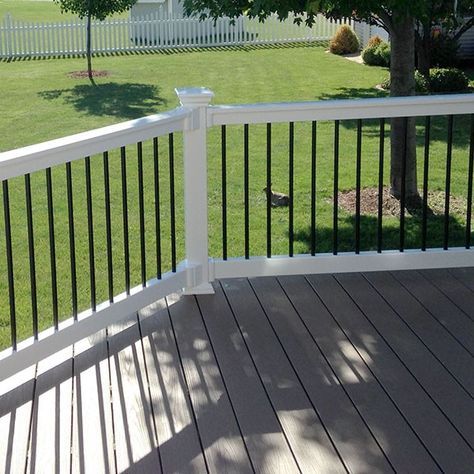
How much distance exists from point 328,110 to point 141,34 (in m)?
18.4

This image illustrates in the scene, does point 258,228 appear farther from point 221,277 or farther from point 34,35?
point 34,35

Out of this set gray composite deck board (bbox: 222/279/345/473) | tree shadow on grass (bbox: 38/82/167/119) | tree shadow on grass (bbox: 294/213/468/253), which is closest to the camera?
gray composite deck board (bbox: 222/279/345/473)

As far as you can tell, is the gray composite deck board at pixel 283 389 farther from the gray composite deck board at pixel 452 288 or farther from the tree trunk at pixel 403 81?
the tree trunk at pixel 403 81

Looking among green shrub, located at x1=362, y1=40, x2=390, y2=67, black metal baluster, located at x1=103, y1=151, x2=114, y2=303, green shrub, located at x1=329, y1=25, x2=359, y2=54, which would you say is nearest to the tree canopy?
green shrub, located at x1=362, y1=40, x2=390, y2=67

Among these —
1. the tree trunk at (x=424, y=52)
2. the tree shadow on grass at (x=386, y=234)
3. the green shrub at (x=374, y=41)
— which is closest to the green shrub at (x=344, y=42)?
the green shrub at (x=374, y=41)

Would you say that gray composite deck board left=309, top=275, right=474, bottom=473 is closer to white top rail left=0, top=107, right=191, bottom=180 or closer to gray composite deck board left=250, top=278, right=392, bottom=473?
gray composite deck board left=250, top=278, right=392, bottom=473

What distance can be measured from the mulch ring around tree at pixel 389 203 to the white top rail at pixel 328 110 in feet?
10.0

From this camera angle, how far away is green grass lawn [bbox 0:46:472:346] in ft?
24.4

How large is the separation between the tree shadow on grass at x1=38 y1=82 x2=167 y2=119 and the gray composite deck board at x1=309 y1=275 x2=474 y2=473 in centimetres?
908

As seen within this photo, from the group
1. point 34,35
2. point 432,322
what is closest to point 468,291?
point 432,322

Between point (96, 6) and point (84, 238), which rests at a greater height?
point (96, 6)

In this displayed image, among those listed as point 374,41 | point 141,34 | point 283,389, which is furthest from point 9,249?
point 141,34

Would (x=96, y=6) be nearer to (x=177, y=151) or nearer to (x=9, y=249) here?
(x=177, y=151)

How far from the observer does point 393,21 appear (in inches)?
273
